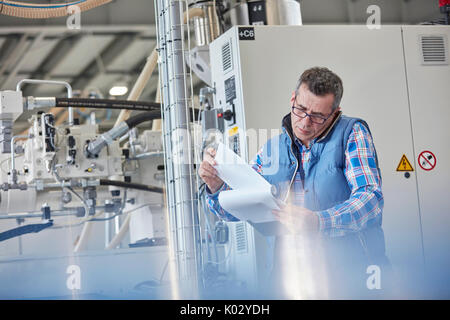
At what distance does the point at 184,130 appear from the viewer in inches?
98.6

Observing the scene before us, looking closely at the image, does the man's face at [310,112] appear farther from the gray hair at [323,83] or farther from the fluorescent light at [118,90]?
the fluorescent light at [118,90]

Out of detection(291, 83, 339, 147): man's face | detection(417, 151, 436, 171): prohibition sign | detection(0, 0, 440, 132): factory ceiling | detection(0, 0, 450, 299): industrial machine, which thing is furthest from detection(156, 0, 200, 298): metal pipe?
detection(0, 0, 440, 132): factory ceiling

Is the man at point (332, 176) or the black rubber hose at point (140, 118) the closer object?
the man at point (332, 176)

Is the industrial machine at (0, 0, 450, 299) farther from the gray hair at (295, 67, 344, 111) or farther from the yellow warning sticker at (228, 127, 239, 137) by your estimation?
the gray hair at (295, 67, 344, 111)

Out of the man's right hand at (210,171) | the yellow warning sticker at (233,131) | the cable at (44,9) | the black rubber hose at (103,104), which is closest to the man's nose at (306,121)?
the man's right hand at (210,171)

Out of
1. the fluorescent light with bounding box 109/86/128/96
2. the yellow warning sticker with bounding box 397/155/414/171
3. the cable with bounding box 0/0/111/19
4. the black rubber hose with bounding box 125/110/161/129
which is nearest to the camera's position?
the cable with bounding box 0/0/111/19

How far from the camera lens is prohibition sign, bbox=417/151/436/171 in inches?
141

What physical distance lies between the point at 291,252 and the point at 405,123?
1.48 m

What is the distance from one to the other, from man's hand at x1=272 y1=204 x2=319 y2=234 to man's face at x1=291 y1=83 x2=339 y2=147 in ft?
1.39

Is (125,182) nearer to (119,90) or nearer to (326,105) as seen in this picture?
(326,105)

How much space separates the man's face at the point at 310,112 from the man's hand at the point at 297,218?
423 mm

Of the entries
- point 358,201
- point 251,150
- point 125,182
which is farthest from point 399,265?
point 125,182

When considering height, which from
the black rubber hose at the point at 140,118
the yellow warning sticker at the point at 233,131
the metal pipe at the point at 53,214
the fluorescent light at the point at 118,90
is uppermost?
the fluorescent light at the point at 118,90

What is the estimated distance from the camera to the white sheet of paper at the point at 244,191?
204 cm
